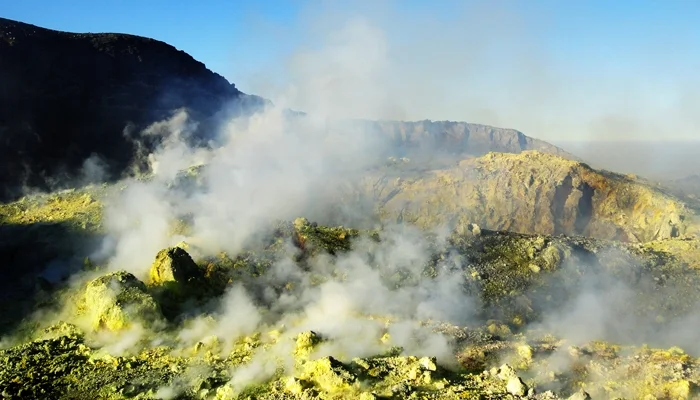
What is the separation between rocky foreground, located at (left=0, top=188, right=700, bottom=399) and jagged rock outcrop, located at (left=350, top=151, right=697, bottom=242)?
46.9 feet

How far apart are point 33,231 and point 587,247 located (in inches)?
793

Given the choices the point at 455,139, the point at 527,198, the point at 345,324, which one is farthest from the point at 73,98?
the point at 455,139

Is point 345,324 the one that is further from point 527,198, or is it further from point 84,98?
point 84,98

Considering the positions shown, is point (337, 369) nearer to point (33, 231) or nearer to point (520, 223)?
point (33, 231)

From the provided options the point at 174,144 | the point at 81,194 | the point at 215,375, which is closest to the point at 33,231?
the point at 81,194

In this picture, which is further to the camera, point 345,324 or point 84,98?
point 84,98

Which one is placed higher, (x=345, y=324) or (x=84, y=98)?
(x=84, y=98)

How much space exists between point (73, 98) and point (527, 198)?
135 feet

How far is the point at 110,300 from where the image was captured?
10.8 meters

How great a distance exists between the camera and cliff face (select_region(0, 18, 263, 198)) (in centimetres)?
3906

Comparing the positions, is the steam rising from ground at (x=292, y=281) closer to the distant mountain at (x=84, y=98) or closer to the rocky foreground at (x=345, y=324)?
the rocky foreground at (x=345, y=324)

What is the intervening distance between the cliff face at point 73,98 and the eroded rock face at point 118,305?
1234 inches

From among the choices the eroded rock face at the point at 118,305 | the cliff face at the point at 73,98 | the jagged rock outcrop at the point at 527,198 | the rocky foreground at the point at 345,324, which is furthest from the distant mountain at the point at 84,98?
the eroded rock face at the point at 118,305

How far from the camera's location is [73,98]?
4431cm
